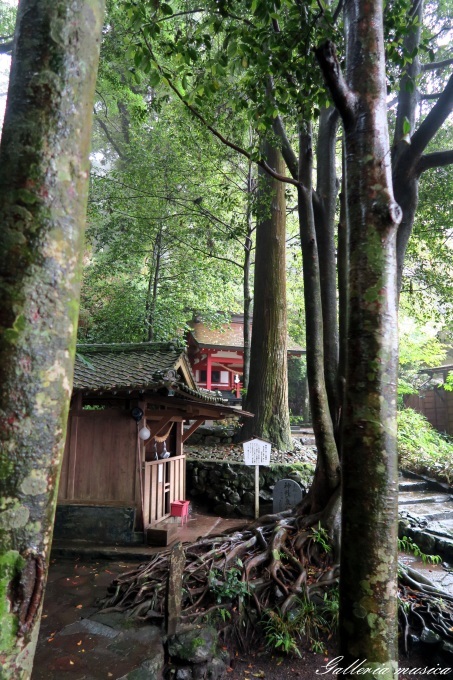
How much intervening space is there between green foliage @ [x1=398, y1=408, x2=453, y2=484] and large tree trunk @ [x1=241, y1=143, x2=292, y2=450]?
424cm

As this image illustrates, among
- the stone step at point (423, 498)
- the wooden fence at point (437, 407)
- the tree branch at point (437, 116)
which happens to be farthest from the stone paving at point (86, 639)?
the wooden fence at point (437, 407)

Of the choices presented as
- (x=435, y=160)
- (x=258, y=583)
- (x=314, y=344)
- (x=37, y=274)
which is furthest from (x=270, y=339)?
(x=37, y=274)

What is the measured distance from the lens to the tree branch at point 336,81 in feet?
7.52

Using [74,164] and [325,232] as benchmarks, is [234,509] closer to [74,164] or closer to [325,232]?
[325,232]

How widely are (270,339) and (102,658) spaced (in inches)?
353

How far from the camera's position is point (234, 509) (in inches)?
401

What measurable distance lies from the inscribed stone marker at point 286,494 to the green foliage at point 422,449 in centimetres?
609

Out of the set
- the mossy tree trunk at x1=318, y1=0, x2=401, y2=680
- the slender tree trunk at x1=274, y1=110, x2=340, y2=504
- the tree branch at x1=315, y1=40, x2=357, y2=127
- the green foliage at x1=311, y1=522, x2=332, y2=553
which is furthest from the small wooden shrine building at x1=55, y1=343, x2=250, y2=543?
the tree branch at x1=315, y1=40, x2=357, y2=127

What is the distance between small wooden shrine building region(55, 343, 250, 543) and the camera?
780 centimetres

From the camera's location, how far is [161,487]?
881 cm

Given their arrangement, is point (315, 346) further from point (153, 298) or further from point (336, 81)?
point (153, 298)

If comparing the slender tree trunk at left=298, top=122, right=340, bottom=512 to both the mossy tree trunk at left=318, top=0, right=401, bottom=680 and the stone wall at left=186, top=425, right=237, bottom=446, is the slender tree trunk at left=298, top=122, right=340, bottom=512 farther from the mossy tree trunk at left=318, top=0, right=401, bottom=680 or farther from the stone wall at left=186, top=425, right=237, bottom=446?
the stone wall at left=186, top=425, right=237, bottom=446

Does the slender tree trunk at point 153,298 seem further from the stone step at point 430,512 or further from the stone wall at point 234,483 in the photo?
the stone step at point 430,512

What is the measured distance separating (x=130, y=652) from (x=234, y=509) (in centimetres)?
639
